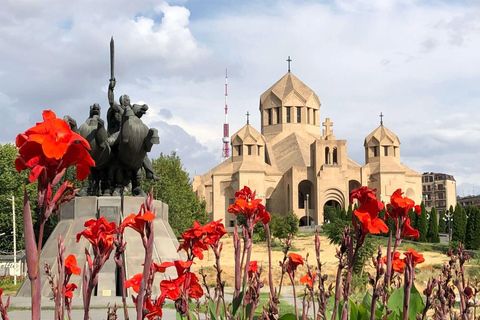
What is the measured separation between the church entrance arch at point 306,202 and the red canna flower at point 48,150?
152ft

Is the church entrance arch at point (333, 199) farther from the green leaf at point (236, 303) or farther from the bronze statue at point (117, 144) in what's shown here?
the green leaf at point (236, 303)

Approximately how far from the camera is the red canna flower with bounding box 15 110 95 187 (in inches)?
54.7

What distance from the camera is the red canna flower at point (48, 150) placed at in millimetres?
1390

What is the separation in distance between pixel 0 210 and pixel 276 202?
84.3ft

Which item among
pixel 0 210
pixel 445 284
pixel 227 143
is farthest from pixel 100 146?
pixel 227 143

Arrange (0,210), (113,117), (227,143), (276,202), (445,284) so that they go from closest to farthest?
(445,284) → (113,117) → (0,210) → (276,202) → (227,143)

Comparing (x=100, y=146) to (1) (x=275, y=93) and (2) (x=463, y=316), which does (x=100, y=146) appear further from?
(1) (x=275, y=93)

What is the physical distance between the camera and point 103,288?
8.80 m

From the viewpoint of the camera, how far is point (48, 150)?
1.38 meters

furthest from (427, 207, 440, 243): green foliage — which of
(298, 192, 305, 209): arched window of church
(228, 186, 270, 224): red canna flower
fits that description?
(228, 186, 270, 224): red canna flower

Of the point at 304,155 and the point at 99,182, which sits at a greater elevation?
the point at 304,155

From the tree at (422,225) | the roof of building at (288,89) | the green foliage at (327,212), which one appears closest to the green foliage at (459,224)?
the tree at (422,225)


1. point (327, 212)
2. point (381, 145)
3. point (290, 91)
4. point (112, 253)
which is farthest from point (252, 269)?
point (290, 91)

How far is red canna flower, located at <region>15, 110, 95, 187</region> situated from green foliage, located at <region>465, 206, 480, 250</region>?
1273 inches
